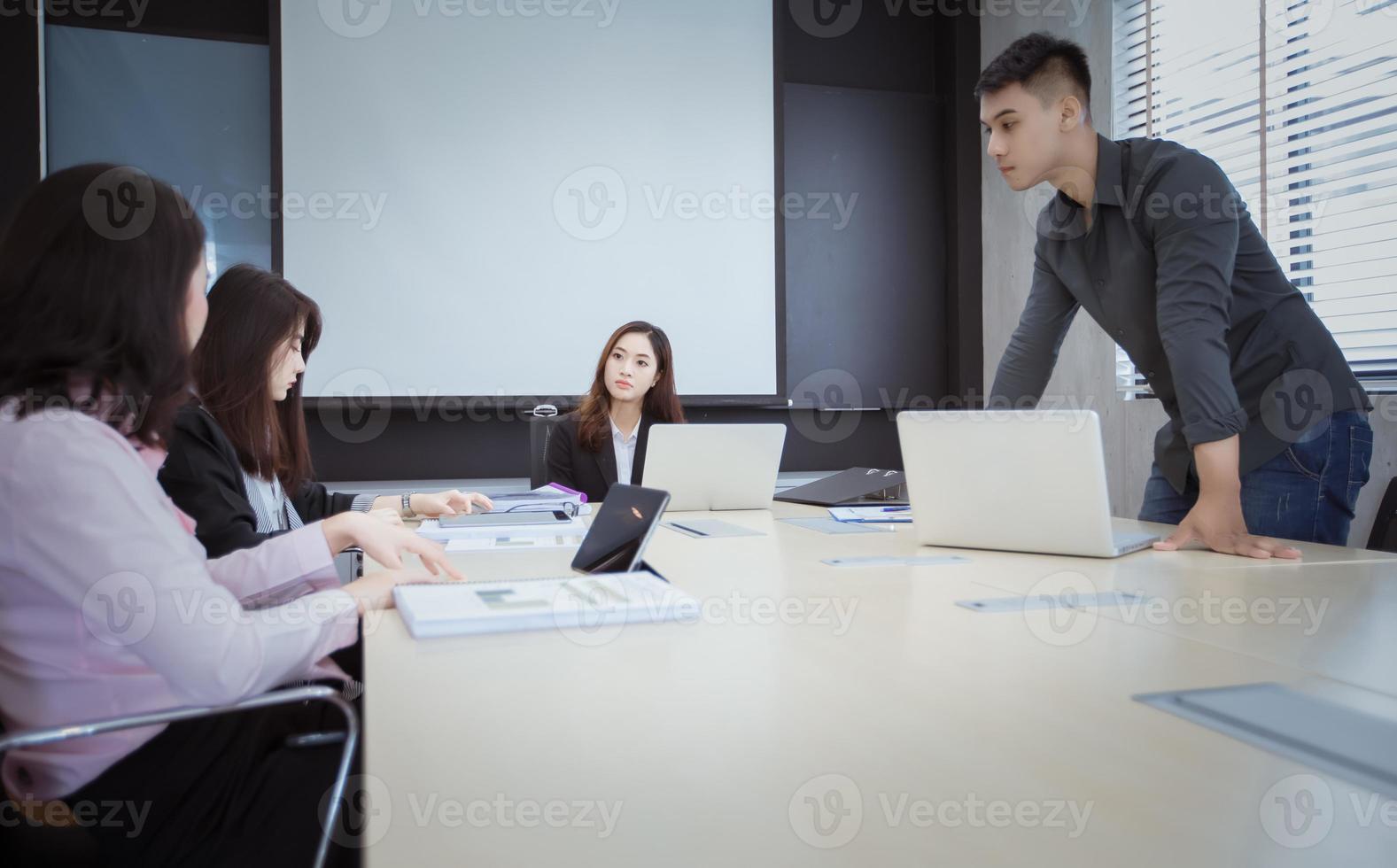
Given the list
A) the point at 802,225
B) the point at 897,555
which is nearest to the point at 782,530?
the point at 897,555

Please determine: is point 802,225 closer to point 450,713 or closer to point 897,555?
point 897,555

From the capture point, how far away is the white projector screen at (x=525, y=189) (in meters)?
3.71

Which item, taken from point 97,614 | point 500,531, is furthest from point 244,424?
point 97,614

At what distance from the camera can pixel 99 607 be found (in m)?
0.84

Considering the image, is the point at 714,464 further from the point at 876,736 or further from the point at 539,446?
the point at 876,736

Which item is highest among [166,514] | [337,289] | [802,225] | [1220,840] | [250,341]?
[802,225]

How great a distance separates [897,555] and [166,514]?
3.71 ft

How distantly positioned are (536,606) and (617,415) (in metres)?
2.29

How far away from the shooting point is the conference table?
519mm

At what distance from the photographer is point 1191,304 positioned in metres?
1.70

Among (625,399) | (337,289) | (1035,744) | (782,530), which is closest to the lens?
(1035,744)

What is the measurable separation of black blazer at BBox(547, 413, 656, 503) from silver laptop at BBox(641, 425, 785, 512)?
74 cm

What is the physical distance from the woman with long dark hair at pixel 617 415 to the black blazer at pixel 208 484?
1.56 meters

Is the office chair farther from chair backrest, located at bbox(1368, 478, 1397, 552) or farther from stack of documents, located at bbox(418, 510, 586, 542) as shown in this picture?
chair backrest, located at bbox(1368, 478, 1397, 552)
